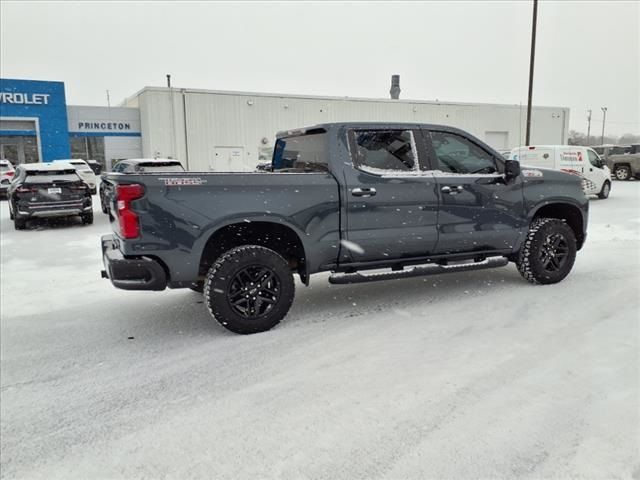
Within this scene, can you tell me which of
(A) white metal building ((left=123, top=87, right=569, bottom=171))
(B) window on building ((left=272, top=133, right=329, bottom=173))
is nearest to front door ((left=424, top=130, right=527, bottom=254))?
(B) window on building ((left=272, top=133, right=329, bottom=173))

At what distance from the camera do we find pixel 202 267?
459 cm

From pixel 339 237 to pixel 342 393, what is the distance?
1.76m

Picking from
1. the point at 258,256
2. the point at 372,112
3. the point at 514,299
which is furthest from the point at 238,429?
the point at 372,112

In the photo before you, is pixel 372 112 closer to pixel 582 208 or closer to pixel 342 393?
pixel 582 208

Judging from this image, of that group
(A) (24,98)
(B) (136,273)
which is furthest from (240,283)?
(A) (24,98)

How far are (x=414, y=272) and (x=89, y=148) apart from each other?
3014cm

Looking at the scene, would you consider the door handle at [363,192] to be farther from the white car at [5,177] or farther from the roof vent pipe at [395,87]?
the roof vent pipe at [395,87]

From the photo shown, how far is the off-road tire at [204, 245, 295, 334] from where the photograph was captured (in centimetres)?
428

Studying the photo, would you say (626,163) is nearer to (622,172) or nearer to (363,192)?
(622,172)

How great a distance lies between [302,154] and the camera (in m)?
5.33

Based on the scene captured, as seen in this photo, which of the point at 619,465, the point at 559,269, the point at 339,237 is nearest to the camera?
the point at 619,465

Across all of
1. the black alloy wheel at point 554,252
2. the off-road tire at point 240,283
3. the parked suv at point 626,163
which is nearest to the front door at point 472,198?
the black alloy wheel at point 554,252

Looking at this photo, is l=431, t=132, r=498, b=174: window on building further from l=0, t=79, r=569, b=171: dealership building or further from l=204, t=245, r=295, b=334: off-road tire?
l=0, t=79, r=569, b=171: dealership building

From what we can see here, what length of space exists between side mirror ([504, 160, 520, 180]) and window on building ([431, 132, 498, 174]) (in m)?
0.13
